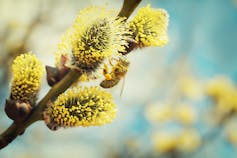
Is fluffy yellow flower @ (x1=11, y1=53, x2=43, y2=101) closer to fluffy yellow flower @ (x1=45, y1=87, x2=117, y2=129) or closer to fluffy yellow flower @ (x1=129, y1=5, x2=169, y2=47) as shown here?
fluffy yellow flower @ (x1=45, y1=87, x2=117, y2=129)

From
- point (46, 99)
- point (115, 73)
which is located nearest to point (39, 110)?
point (46, 99)

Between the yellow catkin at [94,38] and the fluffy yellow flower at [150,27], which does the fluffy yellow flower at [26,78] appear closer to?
the yellow catkin at [94,38]

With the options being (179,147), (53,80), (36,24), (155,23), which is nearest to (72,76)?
(53,80)

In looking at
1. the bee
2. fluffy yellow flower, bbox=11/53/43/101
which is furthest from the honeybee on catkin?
fluffy yellow flower, bbox=11/53/43/101

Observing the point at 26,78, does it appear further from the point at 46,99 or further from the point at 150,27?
the point at 150,27

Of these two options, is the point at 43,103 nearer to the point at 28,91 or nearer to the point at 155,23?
the point at 28,91

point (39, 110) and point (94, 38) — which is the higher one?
point (94, 38)

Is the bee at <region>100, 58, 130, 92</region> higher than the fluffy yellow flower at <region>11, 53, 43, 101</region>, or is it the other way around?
the bee at <region>100, 58, 130, 92</region>
